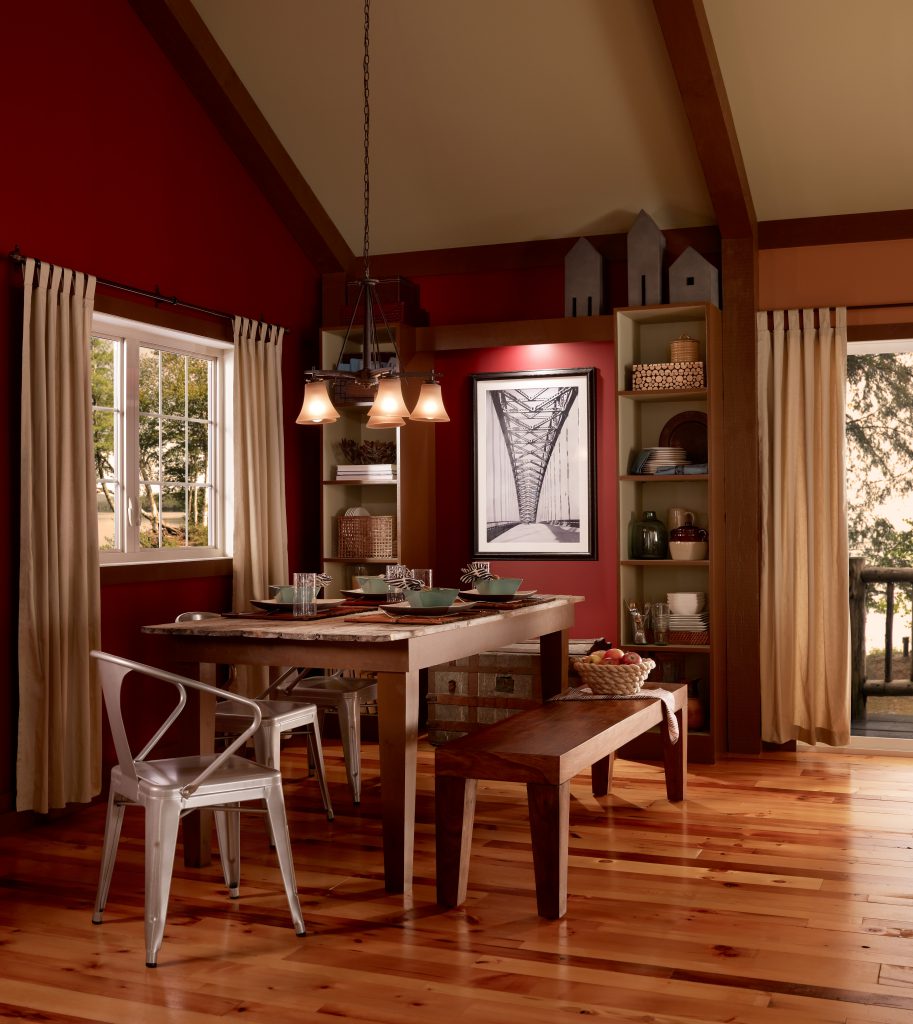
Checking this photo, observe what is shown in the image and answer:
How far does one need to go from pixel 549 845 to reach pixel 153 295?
3.05 meters

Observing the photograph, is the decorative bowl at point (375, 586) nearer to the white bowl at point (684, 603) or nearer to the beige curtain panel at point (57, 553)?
the beige curtain panel at point (57, 553)

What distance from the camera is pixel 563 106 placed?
5.41m

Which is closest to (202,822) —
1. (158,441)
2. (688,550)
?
(158,441)

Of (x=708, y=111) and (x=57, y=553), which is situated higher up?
(x=708, y=111)

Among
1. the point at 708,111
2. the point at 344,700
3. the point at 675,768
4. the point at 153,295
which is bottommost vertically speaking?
the point at 675,768

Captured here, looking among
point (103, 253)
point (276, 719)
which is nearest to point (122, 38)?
point (103, 253)

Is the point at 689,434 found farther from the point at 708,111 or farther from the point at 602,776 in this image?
the point at 602,776

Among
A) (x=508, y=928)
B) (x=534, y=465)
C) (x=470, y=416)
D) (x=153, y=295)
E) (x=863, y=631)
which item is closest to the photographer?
(x=508, y=928)

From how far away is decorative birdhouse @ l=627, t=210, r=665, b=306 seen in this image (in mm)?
5676

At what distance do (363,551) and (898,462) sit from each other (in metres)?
4.12

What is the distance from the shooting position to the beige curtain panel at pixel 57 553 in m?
4.26

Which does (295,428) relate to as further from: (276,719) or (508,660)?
(276,719)

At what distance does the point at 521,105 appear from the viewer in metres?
5.46

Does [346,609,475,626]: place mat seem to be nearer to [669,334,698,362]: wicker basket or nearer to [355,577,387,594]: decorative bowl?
[355,577,387,594]: decorative bowl
